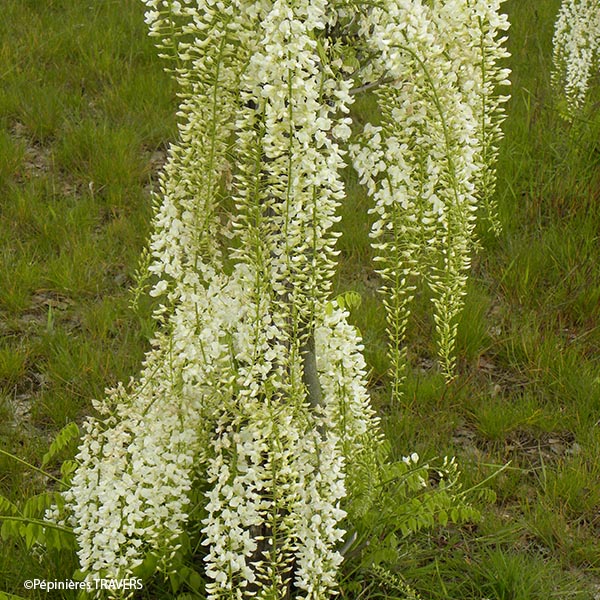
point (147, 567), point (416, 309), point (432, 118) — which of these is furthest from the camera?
point (416, 309)

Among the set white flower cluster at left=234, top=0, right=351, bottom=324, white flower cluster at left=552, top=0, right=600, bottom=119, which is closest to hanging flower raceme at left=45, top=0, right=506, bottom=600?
white flower cluster at left=234, top=0, right=351, bottom=324

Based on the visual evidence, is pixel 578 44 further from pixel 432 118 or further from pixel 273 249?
pixel 273 249

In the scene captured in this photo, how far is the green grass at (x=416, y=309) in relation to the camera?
12.6 ft

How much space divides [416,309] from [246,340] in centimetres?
247

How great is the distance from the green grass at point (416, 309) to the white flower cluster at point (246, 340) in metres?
0.59

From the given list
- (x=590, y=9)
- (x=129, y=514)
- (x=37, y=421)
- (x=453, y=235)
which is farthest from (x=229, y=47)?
(x=590, y=9)

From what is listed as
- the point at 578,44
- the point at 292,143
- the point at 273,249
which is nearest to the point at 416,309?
the point at 578,44

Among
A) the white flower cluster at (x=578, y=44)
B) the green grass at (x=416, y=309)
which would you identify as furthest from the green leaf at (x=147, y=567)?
the white flower cluster at (x=578, y=44)

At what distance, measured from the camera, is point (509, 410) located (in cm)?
445

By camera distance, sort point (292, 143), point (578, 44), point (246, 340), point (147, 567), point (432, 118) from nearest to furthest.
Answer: point (292, 143)
point (432, 118)
point (246, 340)
point (147, 567)
point (578, 44)

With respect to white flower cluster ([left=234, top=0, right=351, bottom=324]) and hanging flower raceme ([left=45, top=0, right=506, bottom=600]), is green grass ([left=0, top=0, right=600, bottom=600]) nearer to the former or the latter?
hanging flower raceme ([left=45, top=0, right=506, bottom=600])

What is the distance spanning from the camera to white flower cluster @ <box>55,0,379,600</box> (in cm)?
238

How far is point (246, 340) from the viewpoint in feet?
8.96

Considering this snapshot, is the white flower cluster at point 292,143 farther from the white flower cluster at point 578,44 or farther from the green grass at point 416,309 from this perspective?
the white flower cluster at point 578,44
